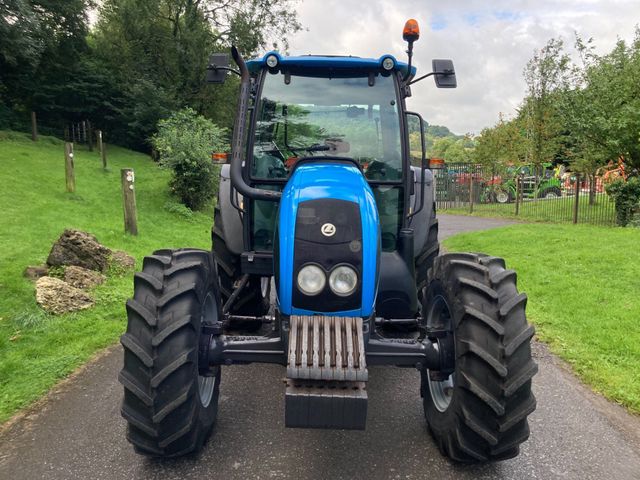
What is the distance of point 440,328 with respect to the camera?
310cm

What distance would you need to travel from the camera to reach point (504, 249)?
9719 mm

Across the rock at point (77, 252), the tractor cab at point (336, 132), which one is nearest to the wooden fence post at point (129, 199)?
the rock at point (77, 252)

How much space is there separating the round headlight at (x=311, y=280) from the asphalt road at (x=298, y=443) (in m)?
1.00

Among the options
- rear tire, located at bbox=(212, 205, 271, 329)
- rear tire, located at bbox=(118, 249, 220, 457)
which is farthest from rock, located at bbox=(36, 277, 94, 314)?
rear tire, located at bbox=(118, 249, 220, 457)

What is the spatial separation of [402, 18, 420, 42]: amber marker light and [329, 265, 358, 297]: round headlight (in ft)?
6.05

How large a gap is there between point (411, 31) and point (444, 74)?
45 centimetres

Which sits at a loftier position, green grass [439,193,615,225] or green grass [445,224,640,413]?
green grass [439,193,615,225]

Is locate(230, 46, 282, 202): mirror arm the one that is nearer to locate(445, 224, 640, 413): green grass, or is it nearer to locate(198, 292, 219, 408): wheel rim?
locate(198, 292, 219, 408): wheel rim

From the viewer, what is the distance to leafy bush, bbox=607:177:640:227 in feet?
43.7

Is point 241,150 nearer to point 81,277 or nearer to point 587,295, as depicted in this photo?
point 81,277

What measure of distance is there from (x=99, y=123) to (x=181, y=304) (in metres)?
29.6

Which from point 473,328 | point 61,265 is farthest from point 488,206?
point 473,328

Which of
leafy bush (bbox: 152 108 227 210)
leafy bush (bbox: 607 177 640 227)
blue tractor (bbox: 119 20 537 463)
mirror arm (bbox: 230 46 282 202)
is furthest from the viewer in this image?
leafy bush (bbox: 607 177 640 227)

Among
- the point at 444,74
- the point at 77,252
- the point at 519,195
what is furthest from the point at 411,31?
the point at 519,195
